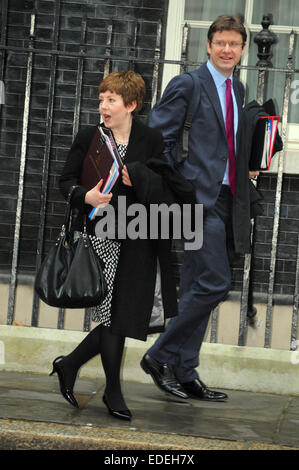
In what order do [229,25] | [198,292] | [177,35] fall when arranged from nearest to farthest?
[229,25] < [198,292] < [177,35]

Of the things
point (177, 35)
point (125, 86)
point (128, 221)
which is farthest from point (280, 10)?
point (128, 221)

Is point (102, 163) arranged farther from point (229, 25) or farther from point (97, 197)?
point (229, 25)

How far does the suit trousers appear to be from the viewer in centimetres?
525

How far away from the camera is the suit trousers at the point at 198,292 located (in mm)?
5246

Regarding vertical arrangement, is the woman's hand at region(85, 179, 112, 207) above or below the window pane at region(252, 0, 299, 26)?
below

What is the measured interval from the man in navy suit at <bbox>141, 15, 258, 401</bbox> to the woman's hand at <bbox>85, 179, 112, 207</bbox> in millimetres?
574

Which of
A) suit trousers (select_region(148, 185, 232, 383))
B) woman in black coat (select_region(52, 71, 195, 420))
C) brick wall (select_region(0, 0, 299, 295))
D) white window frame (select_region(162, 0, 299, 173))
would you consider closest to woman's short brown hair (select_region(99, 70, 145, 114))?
woman in black coat (select_region(52, 71, 195, 420))

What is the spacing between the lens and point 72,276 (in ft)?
15.2

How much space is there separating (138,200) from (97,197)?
0.26m

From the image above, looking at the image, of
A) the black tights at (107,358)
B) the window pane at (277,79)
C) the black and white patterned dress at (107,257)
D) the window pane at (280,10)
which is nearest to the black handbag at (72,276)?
the black and white patterned dress at (107,257)

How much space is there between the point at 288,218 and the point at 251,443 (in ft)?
11.4

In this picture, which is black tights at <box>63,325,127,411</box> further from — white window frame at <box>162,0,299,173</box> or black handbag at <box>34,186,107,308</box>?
white window frame at <box>162,0,299,173</box>

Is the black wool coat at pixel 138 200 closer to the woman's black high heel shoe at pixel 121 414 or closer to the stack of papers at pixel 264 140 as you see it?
the woman's black high heel shoe at pixel 121 414
